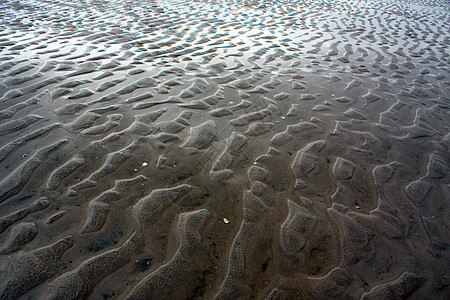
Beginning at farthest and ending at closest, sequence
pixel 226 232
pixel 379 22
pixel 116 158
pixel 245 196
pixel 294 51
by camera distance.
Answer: pixel 379 22, pixel 294 51, pixel 116 158, pixel 245 196, pixel 226 232

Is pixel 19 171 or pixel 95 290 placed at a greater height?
pixel 19 171

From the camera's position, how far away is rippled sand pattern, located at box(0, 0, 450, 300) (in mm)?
1743

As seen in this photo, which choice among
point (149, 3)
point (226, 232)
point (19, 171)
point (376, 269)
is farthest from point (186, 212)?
point (149, 3)

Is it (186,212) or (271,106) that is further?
(271,106)

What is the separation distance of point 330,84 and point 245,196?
340cm

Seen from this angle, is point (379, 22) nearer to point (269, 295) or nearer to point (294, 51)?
point (294, 51)

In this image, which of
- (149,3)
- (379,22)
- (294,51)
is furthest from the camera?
(149,3)

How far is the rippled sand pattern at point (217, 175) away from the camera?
1743mm

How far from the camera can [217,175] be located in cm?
253

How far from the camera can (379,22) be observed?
32.2ft

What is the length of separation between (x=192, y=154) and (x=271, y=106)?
5.42 feet

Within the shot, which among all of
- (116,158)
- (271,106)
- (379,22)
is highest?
(116,158)

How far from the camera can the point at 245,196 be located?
91.6 inches

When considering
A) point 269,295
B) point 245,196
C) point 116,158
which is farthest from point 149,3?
point 269,295
